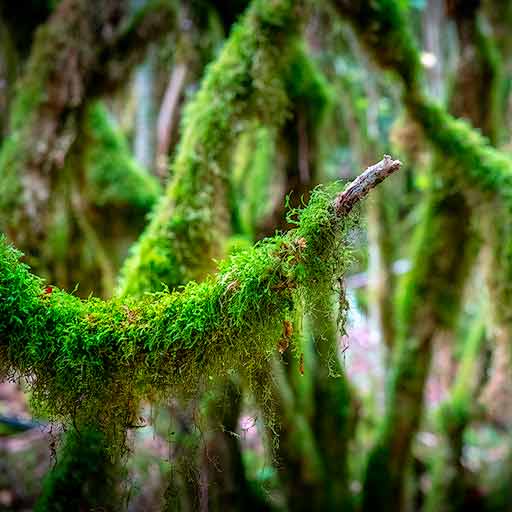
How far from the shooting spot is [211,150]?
8.25 ft

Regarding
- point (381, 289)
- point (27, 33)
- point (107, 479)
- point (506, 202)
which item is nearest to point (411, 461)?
point (381, 289)

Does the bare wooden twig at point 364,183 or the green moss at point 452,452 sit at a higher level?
the bare wooden twig at point 364,183

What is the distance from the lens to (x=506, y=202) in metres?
2.86

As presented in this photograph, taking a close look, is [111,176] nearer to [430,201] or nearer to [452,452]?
[430,201]

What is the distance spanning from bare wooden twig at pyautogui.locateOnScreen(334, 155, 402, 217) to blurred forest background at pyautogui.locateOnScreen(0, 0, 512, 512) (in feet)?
0.20

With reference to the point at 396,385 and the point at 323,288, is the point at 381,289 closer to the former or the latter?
the point at 396,385

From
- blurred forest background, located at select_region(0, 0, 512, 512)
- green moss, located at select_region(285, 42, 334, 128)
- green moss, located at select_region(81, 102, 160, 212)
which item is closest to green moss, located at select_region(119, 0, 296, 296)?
blurred forest background, located at select_region(0, 0, 512, 512)

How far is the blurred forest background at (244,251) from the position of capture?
1482 millimetres

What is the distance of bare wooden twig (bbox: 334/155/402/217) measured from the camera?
1303 millimetres

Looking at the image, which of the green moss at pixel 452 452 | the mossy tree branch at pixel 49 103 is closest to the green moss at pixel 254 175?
the mossy tree branch at pixel 49 103

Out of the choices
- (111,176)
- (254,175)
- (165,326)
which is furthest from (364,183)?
(111,176)

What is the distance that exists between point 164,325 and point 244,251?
306mm

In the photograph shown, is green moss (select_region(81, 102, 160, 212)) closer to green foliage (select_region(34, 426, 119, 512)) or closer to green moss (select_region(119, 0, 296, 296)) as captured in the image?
green moss (select_region(119, 0, 296, 296))

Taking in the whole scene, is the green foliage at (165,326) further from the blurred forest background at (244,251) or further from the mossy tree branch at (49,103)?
the mossy tree branch at (49,103)
